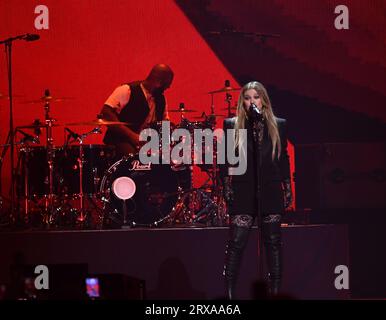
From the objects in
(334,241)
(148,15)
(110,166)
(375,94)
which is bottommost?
(334,241)

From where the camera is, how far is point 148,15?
351 inches

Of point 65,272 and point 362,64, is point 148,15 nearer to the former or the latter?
point 362,64

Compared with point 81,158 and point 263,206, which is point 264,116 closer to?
point 263,206

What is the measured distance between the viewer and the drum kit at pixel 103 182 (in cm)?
823

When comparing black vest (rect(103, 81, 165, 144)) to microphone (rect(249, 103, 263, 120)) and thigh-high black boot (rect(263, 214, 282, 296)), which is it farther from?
microphone (rect(249, 103, 263, 120))

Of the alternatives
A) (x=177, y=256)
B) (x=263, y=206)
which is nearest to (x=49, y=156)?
(x=177, y=256)

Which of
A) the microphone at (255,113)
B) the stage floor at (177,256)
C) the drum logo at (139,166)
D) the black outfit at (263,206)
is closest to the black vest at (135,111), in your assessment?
the drum logo at (139,166)

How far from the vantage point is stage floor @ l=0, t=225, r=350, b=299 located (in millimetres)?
6859

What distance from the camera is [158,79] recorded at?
894cm

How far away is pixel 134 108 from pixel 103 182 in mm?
897

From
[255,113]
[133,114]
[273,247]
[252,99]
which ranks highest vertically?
[133,114]

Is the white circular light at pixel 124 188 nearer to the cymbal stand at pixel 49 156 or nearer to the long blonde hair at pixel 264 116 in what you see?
the cymbal stand at pixel 49 156
